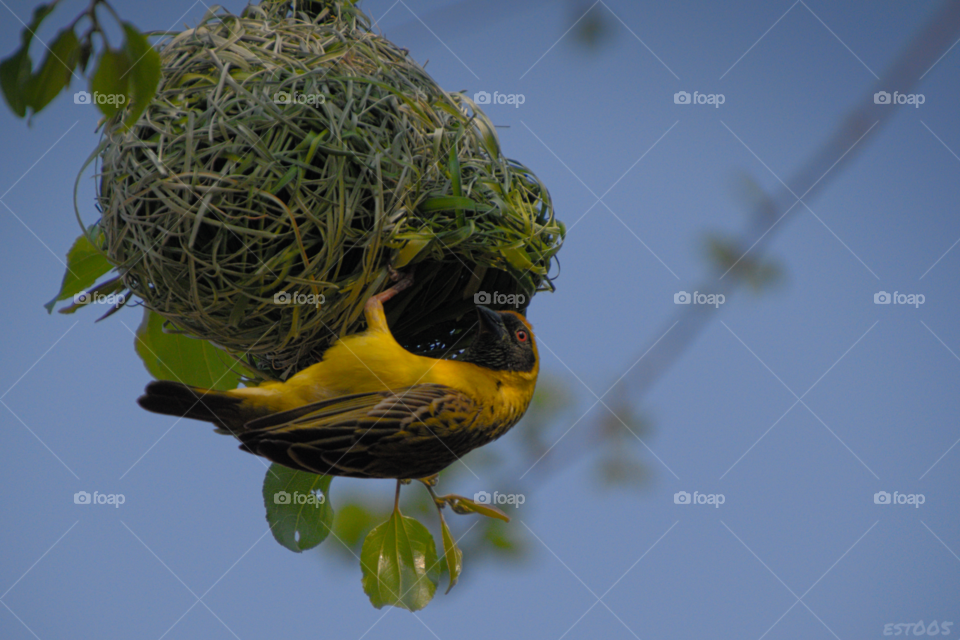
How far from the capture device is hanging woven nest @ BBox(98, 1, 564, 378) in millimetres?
1418

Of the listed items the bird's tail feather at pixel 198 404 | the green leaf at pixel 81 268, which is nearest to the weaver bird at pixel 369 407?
the bird's tail feather at pixel 198 404

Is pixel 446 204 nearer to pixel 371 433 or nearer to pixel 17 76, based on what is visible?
pixel 371 433

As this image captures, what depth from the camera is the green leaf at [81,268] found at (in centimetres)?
172

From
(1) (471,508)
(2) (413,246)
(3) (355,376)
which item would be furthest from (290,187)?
(1) (471,508)

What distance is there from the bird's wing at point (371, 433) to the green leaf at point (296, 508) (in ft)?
1.45

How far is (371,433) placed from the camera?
1.49 m

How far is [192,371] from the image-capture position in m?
1.90

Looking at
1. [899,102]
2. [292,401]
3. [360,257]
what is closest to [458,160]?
[360,257]

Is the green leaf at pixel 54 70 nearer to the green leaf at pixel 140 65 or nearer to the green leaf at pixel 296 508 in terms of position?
the green leaf at pixel 140 65

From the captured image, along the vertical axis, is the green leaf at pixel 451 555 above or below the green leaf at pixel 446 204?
below

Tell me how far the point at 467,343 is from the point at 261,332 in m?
0.51

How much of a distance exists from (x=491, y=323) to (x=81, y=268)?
0.86 meters

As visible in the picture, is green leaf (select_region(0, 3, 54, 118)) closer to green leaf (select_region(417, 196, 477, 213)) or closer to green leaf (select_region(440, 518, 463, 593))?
green leaf (select_region(417, 196, 477, 213))

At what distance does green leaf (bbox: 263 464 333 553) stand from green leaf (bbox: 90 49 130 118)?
122 cm
